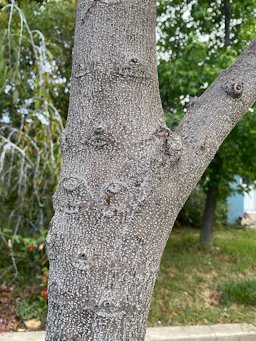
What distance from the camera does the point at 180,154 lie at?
97 centimetres

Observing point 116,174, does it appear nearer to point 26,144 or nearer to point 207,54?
point 26,144

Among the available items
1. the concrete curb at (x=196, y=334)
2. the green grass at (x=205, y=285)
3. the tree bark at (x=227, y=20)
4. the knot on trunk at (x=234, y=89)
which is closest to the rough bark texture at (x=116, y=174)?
the knot on trunk at (x=234, y=89)

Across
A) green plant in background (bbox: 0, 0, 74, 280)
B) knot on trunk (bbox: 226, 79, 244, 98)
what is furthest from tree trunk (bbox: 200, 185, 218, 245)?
knot on trunk (bbox: 226, 79, 244, 98)

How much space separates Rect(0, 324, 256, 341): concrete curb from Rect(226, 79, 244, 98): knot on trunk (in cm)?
249

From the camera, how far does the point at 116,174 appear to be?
2.99 ft

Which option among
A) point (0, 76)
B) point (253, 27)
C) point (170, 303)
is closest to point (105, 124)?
point (0, 76)

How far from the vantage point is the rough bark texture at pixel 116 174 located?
87 centimetres

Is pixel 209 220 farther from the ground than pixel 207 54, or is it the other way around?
pixel 207 54

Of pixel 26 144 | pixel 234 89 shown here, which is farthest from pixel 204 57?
pixel 234 89

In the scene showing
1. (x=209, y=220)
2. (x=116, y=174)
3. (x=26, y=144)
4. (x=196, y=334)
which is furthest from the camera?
(x=209, y=220)

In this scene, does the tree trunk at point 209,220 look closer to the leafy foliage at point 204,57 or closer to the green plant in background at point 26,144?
the leafy foliage at point 204,57

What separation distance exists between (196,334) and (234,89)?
267cm

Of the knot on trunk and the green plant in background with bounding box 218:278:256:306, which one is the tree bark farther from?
the knot on trunk

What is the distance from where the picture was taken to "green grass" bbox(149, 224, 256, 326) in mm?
3627
